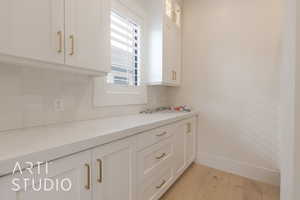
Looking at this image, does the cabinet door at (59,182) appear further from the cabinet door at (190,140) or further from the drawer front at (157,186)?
the cabinet door at (190,140)

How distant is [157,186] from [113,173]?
698 mm

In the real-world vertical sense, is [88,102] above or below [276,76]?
below

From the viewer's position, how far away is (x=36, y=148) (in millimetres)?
695

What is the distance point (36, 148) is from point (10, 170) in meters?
0.11

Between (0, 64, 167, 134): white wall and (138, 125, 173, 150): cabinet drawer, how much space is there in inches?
23.0

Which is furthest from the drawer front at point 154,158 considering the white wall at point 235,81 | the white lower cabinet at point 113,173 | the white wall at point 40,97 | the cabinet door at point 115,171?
the white wall at point 235,81

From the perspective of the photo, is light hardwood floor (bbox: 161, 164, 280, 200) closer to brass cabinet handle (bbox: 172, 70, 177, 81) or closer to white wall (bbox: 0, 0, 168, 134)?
white wall (bbox: 0, 0, 168, 134)

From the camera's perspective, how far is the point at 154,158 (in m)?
1.52

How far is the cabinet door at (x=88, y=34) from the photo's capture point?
43.9 inches

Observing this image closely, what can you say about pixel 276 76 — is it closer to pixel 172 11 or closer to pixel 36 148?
pixel 172 11

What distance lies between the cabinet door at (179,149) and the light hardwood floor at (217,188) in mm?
181

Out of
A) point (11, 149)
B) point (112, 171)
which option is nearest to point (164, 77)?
point (112, 171)

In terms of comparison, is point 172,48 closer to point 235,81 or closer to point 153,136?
point 235,81

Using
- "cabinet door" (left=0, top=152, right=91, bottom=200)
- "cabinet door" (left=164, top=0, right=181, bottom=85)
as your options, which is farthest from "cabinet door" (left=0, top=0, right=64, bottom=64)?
"cabinet door" (left=164, top=0, right=181, bottom=85)
